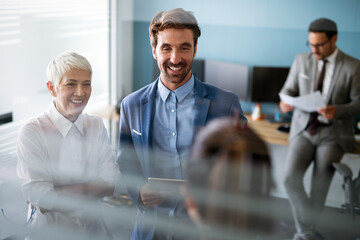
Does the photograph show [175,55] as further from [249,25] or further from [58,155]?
[58,155]

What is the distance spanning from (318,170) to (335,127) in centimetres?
14

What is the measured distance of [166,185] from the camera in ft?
2.66

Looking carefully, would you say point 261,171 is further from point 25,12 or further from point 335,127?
point 25,12

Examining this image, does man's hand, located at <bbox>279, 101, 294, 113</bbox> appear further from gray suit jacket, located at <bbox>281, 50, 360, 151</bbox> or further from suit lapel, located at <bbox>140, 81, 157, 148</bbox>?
suit lapel, located at <bbox>140, 81, 157, 148</bbox>

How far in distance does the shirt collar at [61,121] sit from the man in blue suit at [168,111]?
119 mm

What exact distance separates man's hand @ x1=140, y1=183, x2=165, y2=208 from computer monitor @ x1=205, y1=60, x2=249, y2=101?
304mm

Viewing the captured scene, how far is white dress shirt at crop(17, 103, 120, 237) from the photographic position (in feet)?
2.73

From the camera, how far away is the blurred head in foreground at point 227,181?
75cm

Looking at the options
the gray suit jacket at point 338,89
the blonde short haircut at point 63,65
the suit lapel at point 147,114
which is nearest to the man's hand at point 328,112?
the gray suit jacket at point 338,89

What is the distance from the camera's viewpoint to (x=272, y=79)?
944 millimetres

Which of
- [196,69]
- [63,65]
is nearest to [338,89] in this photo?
[196,69]

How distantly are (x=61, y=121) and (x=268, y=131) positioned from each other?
0.54 metres

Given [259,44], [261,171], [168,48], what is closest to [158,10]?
[168,48]

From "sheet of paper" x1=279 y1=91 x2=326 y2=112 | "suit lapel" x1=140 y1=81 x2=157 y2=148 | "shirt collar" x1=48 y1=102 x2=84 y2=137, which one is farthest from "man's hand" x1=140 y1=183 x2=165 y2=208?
"sheet of paper" x1=279 y1=91 x2=326 y2=112
